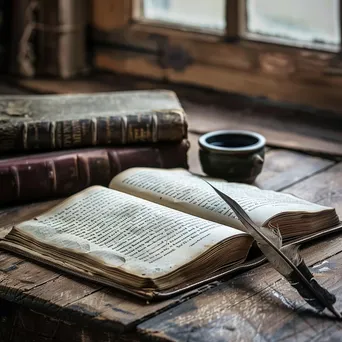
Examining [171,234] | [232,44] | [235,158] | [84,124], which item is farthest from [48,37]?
[171,234]

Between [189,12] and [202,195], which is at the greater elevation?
[189,12]

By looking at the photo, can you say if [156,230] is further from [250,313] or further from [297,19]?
[297,19]

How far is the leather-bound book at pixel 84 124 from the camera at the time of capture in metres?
1.55

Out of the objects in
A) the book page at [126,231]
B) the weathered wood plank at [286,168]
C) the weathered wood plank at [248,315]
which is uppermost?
the book page at [126,231]

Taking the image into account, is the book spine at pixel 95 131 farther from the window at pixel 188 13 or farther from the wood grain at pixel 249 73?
the window at pixel 188 13

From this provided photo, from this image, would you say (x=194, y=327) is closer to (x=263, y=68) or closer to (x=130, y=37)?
(x=263, y=68)

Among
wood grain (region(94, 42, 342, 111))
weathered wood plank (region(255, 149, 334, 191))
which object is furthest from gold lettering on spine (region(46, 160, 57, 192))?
wood grain (region(94, 42, 342, 111))

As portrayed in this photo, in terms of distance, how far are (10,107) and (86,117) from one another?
0.15 m

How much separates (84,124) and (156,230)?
0.35 m

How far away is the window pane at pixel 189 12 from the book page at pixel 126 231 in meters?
0.83

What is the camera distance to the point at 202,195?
1.41 meters

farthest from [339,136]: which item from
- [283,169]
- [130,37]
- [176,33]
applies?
[130,37]

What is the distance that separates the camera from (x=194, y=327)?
110cm

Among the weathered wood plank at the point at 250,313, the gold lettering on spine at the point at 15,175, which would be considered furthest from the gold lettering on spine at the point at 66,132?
the weathered wood plank at the point at 250,313
